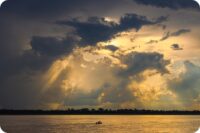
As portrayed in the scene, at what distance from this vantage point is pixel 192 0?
56.1 ft

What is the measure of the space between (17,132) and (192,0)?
15423 millimetres

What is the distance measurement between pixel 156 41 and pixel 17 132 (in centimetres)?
1287

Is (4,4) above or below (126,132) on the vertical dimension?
above

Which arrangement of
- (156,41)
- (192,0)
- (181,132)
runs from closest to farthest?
(192,0)
(156,41)
(181,132)

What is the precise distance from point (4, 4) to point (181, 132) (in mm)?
17180

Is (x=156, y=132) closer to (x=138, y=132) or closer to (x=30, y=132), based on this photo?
(x=138, y=132)

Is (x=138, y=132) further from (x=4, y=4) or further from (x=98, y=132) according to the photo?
(x=4, y=4)

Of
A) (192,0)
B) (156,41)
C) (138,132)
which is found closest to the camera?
(192,0)

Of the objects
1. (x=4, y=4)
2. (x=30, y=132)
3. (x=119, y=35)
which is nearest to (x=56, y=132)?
(x=30, y=132)

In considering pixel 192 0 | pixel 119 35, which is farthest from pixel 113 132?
pixel 192 0

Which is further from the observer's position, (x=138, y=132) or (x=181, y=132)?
(x=181, y=132)

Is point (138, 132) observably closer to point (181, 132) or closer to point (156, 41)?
point (181, 132)

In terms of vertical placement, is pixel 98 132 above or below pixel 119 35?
below

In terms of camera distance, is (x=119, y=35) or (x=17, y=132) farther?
(x=17, y=132)
